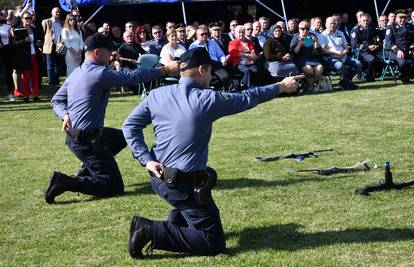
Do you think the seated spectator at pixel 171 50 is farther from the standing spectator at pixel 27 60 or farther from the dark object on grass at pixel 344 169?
the dark object on grass at pixel 344 169

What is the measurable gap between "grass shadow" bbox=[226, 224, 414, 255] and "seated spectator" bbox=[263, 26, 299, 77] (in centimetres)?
957

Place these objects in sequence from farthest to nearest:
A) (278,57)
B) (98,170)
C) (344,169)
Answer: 1. (278,57)
2. (344,169)
3. (98,170)

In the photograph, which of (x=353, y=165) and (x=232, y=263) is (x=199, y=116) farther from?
(x=353, y=165)

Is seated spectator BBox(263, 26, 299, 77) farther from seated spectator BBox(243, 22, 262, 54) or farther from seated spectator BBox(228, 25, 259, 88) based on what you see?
seated spectator BBox(243, 22, 262, 54)

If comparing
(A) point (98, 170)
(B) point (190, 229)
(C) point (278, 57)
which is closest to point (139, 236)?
(B) point (190, 229)

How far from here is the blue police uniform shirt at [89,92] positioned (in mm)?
7113

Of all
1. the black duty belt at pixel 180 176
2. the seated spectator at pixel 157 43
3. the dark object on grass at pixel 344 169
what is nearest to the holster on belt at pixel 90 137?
the black duty belt at pixel 180 176

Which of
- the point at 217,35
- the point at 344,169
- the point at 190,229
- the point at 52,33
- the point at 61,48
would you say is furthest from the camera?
the point at 52,33

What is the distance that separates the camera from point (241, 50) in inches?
618

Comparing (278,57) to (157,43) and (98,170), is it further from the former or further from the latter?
(98,170)

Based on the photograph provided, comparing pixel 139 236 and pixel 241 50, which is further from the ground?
pixel 241 50

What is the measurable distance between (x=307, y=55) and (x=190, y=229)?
428 inches

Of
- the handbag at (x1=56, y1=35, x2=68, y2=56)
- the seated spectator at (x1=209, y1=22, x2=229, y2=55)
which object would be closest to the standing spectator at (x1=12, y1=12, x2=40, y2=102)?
the handbag at (x1=56, y1=35, x2=68, y2=56)

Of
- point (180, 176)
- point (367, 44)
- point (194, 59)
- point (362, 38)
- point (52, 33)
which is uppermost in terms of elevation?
point (194, 59)
